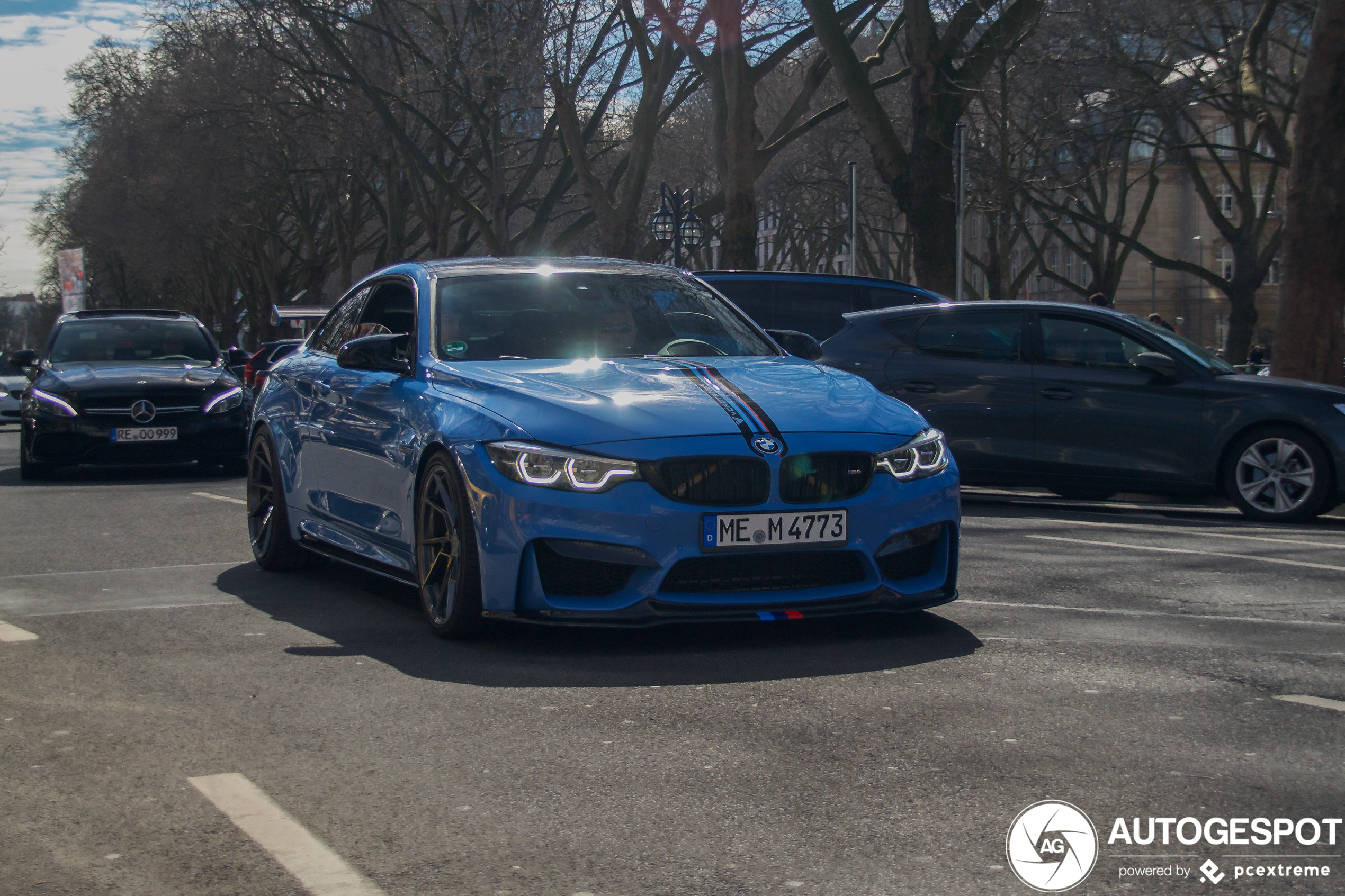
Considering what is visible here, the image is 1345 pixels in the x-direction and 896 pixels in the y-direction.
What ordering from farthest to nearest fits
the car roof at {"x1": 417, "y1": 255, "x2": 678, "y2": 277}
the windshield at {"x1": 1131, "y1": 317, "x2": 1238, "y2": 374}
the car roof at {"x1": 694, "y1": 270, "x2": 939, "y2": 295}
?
the car roof at {"x1": 694, "y1": 270, "x2": 939, "y2": 295} < the windshield at {"x1": 1131, "y1": 317, "x2": 1238, "y2": 374} < the car roof at {"x1": 417, "y1": 255, "x2": 678, "y2": 277}

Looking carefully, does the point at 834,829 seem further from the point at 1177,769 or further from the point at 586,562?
the point at 586,562

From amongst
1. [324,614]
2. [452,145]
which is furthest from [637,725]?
[452,145]

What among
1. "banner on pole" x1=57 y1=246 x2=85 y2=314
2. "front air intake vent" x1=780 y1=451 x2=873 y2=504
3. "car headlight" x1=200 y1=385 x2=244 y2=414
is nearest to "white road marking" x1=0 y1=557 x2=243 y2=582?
"front air intake vent" x1=780 y1=451 x2=873 y2=504

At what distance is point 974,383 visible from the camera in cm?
1184

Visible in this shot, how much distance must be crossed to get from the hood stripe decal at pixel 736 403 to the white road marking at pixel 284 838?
7.55 ft

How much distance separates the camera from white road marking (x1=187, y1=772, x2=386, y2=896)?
10.7 ft

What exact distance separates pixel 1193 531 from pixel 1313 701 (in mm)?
5325

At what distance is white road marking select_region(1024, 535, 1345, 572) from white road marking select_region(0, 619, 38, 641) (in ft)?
18.1

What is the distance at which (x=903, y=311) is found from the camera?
489 inches

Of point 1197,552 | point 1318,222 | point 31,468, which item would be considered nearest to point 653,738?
point 1197,552

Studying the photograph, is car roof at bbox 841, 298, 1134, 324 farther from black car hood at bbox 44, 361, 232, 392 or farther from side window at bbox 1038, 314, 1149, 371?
black car hood at bbox 44, 361, 232, 392

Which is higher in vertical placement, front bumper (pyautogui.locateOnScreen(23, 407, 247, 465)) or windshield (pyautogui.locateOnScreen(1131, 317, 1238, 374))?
windshield (pyautogui.locateOnScreen(1131, 317, 1238, 374))

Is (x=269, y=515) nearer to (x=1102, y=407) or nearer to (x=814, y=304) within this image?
(x=1102, y=407)

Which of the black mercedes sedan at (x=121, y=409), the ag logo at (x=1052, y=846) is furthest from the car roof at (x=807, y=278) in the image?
the ag logo at (x=1052, y=846)
